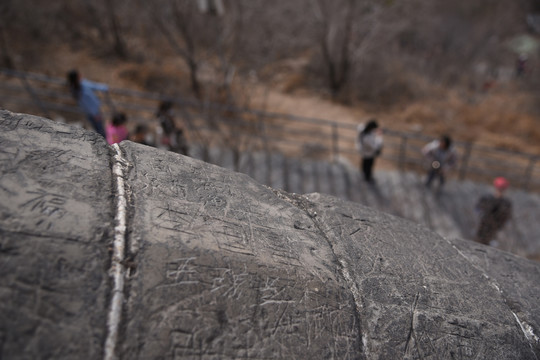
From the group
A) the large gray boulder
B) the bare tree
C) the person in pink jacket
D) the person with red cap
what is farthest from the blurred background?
the large gray boulder

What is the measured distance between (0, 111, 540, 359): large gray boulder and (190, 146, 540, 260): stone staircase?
139 inches

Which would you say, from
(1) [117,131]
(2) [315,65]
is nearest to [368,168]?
(1) [117,131]

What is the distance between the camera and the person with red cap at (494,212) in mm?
4273

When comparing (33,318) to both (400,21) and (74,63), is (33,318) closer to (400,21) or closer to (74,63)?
(74,63)

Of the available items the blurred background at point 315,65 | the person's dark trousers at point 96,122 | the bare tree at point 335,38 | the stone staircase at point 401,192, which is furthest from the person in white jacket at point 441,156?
the bare tree at point 335,38

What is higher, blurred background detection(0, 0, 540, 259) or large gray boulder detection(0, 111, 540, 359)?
blurred background detection(0, 0, 540, 259)

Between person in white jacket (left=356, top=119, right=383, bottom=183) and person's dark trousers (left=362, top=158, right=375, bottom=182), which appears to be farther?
person's dark trousers (left=362, top=158, right=375, bottom=182)

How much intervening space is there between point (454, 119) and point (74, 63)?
10.1m

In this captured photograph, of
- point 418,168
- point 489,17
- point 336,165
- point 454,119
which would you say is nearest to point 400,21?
point 489,17

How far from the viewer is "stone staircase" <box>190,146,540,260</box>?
17.0ft

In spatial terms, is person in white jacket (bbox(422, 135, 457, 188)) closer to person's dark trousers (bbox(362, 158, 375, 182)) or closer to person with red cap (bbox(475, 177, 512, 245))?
person's dark trousers (bbox(362, 158, 375, 182))

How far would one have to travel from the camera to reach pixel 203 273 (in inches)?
46.4

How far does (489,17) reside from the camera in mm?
15266

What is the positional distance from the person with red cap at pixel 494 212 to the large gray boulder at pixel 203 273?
9.26 feet
